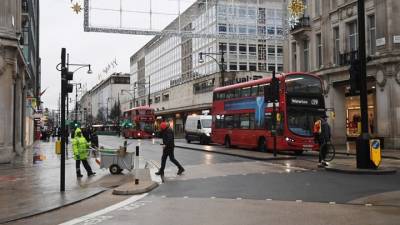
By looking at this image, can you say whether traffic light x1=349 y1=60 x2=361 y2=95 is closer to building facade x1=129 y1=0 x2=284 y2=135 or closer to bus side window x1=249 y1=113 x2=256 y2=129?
bus side window x1=249 y1=113 x2=256 y2=129

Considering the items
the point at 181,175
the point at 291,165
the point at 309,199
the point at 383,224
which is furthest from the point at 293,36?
the point at 383,224

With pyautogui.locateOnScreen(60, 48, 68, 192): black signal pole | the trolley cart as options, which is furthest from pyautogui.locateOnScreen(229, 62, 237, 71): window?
pyautogui.locateOnScreen(60, 48, 68, 192): black signal pole

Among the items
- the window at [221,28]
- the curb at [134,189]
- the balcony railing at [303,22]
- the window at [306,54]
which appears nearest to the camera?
the curb at [134,189]

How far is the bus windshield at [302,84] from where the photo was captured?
26.7m

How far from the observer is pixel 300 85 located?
88.1 feet

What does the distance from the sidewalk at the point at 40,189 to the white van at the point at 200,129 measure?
22.9 meters

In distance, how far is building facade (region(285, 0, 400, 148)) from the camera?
33031 millimetres

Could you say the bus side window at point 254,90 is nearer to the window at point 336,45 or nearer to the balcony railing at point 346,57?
the balcony railing at point 346,57

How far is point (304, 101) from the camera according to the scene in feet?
87.4

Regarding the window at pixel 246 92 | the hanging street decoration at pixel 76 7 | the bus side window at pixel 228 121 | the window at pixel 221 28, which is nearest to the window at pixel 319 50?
the window at pixel 221 28

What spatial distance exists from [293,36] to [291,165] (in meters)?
26.5

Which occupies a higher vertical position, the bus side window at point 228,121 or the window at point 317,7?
the window at point 317,7

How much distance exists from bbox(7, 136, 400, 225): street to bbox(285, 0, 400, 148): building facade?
714 inches

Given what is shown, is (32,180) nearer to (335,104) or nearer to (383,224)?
(383,224)
